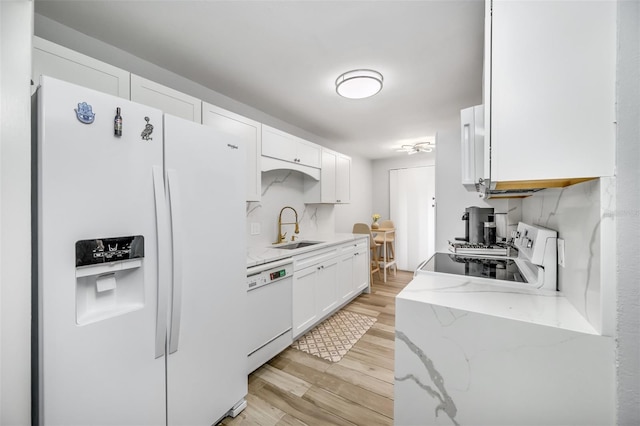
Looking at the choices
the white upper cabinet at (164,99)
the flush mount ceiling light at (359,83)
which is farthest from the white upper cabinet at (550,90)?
the white upper cabinet at (164,99)

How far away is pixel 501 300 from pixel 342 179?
119 inches

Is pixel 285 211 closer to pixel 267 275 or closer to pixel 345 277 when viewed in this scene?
pixel 345 277

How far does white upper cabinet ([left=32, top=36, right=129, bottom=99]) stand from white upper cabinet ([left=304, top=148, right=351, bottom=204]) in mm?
2297

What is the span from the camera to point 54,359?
940mm

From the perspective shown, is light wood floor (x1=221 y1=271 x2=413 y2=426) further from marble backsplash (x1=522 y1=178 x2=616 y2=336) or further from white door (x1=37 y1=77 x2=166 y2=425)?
marble backsplash (x1=522 y1=178 x2=616 y2=336)

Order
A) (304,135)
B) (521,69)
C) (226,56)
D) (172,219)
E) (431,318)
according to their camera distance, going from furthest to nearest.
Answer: (304,135) < (226,56) < (172,219) < (431,318) < (521,69)

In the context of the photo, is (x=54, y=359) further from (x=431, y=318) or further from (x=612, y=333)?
(x=612, y=333)

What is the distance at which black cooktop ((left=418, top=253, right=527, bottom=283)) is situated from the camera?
142 centimetres

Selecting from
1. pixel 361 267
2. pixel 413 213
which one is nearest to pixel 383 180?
pixel 413 213

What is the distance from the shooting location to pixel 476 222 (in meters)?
2.35

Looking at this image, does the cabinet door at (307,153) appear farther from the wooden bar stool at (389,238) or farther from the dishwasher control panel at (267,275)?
the wooden bar stool at (389,238)

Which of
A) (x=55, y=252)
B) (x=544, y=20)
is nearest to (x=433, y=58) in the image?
(x=544, y=20)

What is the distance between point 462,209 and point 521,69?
177 centimetres

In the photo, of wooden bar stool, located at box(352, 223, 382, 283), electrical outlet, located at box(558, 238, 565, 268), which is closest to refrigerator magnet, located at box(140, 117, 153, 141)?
electrical outlet, located at box(558, 238, 565, 268)
